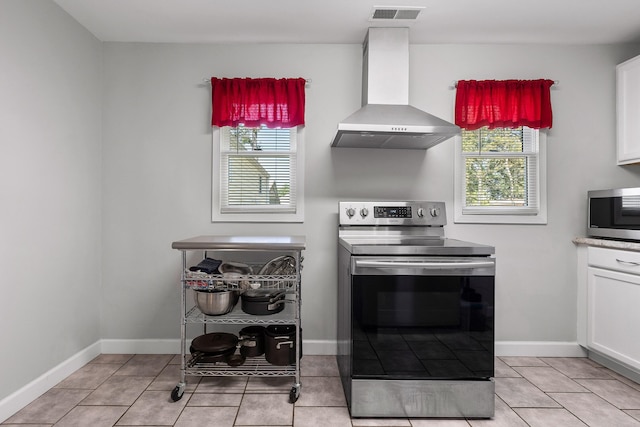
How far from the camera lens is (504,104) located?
9.16ft

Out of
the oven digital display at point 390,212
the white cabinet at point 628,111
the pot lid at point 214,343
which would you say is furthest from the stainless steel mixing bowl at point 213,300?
the white cabinet at point 628,111

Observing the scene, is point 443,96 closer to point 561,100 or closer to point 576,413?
point 561,100

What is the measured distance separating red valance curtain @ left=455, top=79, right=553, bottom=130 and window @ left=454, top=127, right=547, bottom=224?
135 millimetres

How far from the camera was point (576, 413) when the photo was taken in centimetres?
202

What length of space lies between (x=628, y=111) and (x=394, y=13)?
6.22ft

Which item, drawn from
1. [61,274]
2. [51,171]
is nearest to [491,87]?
[51,171]

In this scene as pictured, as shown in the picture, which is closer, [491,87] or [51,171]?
[51,171]

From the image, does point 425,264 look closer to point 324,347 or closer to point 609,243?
point 324,347

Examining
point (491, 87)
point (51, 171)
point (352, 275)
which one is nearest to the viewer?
point (352, 275)

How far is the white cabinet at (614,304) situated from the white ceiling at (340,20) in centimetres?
158

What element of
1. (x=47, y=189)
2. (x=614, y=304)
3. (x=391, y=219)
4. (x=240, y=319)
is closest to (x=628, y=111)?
(x=614, y=304)

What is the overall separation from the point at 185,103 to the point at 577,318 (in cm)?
345

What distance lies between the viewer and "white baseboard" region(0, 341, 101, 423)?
1.96 meters

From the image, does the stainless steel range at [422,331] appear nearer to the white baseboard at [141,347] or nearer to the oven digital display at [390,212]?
the oven digital display at [390,212]
